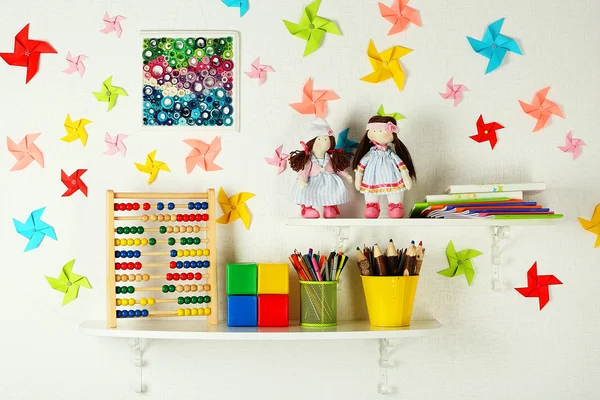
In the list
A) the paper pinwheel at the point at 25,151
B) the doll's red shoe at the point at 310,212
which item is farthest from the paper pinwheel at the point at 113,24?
the doll's red shoe at the point at 310,212

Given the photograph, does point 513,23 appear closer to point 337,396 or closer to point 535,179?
point 535,179

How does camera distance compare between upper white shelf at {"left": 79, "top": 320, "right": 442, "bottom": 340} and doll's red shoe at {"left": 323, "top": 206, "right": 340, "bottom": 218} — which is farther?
doll's red shoe at {"left": 323, "top": 206, "right": 340, "bottom": 218}

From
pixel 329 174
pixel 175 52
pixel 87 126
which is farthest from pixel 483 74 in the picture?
pixel 87 126

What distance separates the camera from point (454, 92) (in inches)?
77.5

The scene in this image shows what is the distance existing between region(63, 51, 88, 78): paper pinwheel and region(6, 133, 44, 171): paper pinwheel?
0.71ft

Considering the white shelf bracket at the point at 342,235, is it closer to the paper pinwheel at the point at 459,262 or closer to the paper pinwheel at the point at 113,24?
the paper pinwheel at the point at 459,262

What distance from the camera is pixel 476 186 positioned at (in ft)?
5.94

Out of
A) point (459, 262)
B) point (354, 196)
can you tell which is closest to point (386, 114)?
Result: point (354, 196)

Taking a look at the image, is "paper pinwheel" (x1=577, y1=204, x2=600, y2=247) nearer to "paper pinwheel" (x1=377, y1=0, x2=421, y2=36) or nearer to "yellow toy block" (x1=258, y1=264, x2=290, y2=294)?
"paper pinwheel" (x1=377, y1=0, x2=421, y2=36)

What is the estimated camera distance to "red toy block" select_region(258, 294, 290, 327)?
1.84m

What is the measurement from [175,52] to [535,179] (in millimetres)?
1087

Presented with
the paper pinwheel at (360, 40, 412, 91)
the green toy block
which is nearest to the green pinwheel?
the green toy block

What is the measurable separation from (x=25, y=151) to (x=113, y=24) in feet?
1.45

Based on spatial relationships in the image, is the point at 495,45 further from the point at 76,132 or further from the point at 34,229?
the point at 34,229
